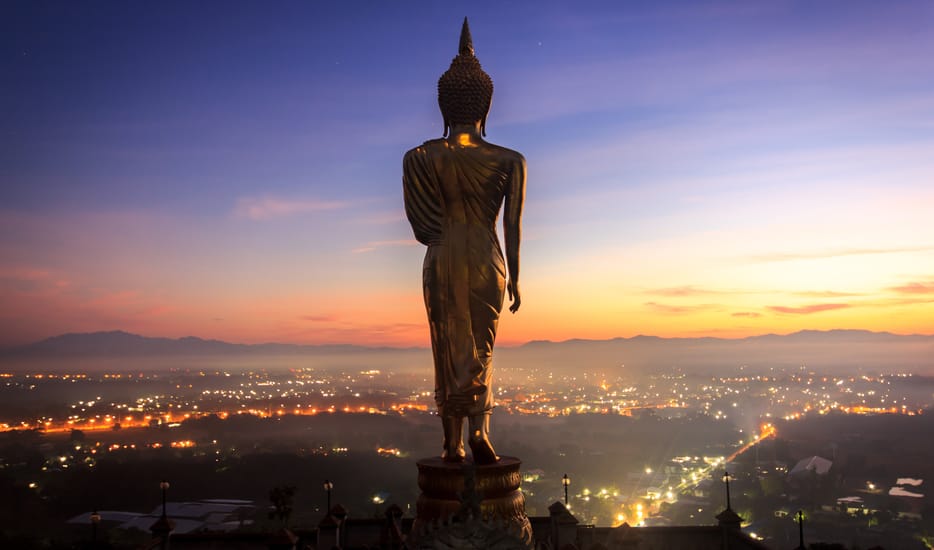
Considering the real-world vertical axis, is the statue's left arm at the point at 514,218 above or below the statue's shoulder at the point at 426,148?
below

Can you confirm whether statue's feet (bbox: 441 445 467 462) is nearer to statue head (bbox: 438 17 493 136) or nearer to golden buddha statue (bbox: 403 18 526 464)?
golden buddha statue (bbox: 403 18 526 464)

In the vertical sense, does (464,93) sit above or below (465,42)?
below

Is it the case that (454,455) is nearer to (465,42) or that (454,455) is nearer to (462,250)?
(462,250)

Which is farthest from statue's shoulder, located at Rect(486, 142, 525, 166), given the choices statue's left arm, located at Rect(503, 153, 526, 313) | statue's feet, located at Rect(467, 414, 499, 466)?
statue's feet, located at Rect(467, 414, 499, 466)

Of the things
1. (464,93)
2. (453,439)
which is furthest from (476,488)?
(464,93)

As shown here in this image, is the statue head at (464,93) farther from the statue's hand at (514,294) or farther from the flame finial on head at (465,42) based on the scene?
the statue's hand at (514,294)

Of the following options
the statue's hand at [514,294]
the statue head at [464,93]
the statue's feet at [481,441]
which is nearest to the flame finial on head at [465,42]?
the statue head at [464,93]

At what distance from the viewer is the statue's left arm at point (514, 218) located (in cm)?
984

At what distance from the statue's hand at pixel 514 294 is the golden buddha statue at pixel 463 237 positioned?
34 mm

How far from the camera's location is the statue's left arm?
984 cm

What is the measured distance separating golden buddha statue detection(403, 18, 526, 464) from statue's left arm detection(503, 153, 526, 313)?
13 mm

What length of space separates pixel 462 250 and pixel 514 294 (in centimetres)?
100

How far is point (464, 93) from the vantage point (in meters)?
9.89

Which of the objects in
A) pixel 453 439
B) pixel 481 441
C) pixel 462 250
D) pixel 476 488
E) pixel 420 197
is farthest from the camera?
pixel 420 197
